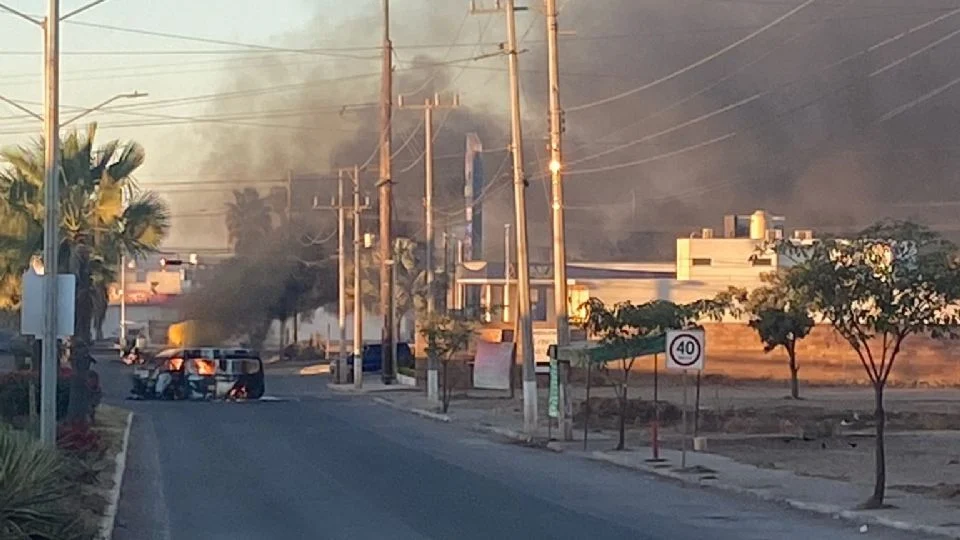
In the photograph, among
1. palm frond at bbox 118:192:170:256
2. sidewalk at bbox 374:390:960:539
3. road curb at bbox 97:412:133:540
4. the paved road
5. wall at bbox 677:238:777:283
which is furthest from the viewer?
wall at bbox 677:238:777:283

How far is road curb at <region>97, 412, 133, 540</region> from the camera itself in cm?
A: 1773

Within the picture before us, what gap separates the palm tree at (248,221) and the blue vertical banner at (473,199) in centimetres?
2152

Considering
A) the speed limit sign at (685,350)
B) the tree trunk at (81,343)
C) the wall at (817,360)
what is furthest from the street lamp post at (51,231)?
the wall at (817,360)

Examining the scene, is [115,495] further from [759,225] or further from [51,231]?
[759,225]

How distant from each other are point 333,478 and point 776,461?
8.67 m

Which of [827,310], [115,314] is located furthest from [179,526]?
[115,314]

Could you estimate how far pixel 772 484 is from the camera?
79.4ft

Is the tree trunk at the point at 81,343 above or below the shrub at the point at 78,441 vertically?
above

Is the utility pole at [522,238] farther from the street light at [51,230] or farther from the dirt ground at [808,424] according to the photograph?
the street light at [51,230]

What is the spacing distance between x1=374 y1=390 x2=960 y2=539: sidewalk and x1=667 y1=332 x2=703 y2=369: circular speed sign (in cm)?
167

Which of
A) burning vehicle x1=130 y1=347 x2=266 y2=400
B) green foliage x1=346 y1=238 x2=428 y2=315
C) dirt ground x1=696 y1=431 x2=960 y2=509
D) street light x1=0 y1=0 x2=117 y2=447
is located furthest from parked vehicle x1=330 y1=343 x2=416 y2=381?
street light x1=0 y1=0 x2=117 y2=447

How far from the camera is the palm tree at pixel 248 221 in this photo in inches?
4267

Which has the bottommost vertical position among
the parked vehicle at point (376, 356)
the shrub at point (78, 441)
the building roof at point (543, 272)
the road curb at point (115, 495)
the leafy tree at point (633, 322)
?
the road curb at point (115, 495)

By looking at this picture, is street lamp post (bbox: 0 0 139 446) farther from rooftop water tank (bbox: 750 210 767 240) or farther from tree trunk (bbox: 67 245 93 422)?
rooftop water tank (bbox: 750 210 767 240)
